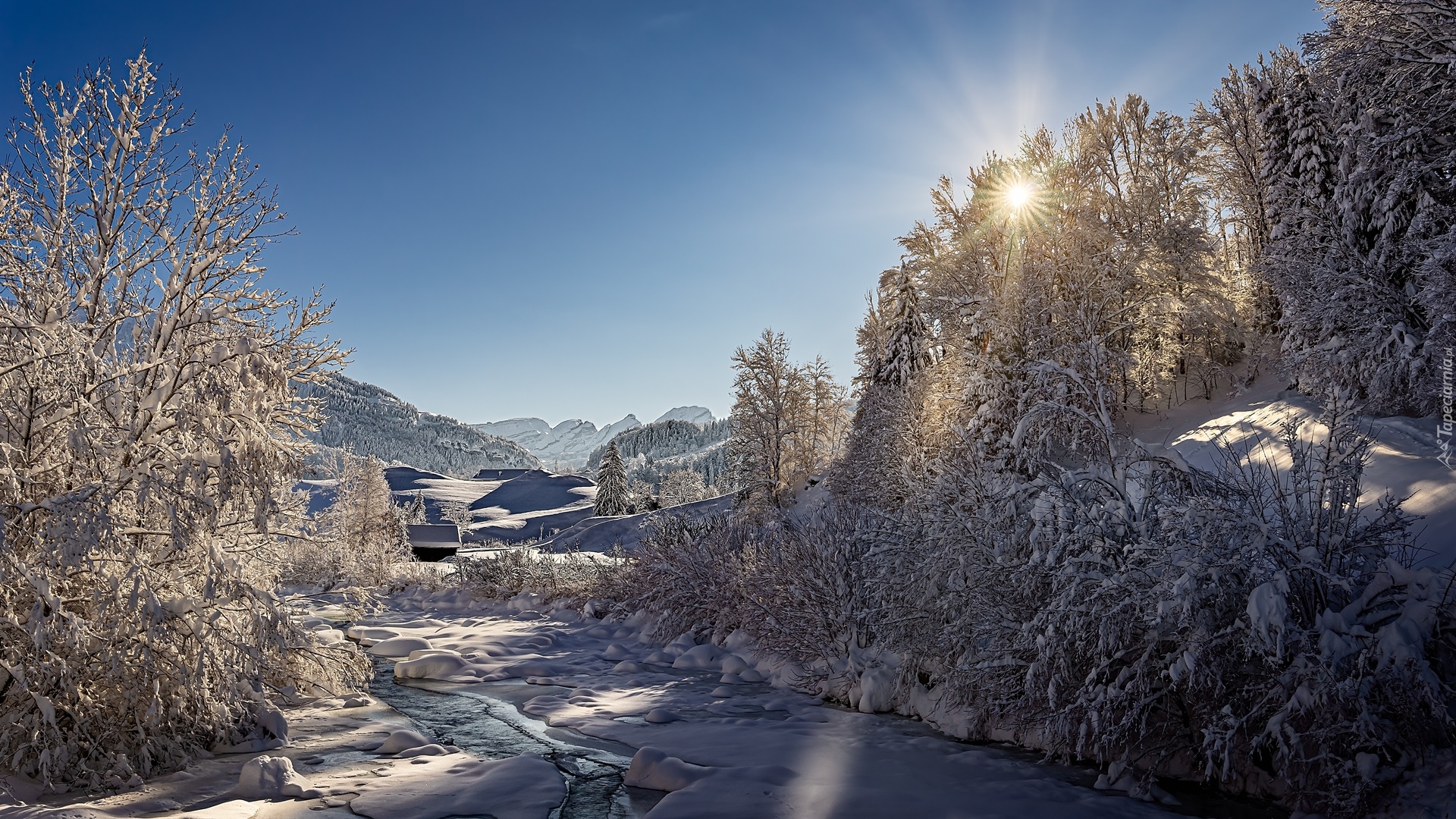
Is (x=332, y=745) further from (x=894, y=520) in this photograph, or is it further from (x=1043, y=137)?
(x=1043, y=137)

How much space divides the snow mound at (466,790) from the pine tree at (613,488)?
5635 cm

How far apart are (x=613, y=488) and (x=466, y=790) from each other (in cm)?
5896

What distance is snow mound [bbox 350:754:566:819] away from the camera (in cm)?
571

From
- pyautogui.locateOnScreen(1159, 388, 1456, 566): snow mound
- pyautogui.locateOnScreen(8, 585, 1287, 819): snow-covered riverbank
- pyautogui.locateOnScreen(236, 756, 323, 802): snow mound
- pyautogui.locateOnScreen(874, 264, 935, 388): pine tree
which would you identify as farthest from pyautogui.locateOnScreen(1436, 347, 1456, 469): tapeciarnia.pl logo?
pyautogui.locateOnScreen(874, 264, 935, 388): pine tree

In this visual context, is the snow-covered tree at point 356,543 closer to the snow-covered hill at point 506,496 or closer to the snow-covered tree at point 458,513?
the snow-covered tree at point 458,513

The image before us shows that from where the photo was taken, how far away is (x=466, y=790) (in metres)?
6.18

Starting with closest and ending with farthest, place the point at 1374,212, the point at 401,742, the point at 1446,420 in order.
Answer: the point at 401,742, the point at 1446,420, the point at 1374,212

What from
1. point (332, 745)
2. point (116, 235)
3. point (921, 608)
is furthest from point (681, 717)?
point (116, 235)

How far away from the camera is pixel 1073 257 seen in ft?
63.7

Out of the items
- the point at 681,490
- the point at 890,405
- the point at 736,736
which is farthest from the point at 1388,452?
the point at 681,490

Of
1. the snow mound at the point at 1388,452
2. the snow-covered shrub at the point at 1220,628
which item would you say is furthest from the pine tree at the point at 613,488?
the snow-covered shrub at the point at 1220,628

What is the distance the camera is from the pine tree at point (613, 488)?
2507 inches

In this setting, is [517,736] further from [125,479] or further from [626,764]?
[125,479]

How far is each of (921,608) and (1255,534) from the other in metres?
4.15
